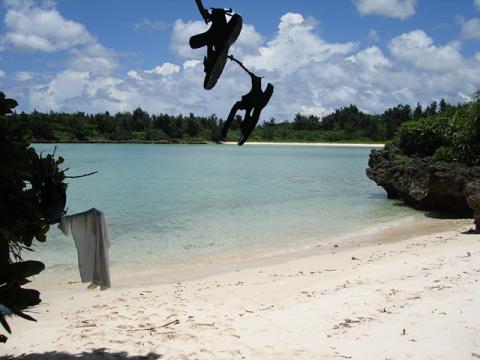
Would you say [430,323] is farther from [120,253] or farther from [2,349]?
[120,253]

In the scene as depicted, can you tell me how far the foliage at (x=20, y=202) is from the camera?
2.48m

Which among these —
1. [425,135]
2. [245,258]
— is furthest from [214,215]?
[425,135]

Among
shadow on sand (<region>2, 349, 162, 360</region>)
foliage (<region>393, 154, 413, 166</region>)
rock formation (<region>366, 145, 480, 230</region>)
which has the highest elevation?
foliage (<region>393, 154, 413, 166</region>)

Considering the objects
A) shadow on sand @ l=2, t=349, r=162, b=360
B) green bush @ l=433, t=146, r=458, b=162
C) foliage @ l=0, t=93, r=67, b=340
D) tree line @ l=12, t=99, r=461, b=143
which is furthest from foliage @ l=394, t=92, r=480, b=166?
tree line @ l=12, t=99, r=461, b=143

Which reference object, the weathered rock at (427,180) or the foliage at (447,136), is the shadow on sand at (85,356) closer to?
the weathered rock at (427,180)

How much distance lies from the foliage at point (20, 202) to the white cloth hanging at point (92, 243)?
1.76 ft

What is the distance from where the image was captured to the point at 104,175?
1273 inches

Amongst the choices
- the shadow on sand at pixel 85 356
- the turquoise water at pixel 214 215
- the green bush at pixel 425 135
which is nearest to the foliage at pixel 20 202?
the shadow on sand at pixel 85 356

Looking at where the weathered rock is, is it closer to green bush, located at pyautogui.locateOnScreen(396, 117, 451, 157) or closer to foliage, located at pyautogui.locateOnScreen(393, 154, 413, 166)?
foliage, located at pyautogui.locateOnScreen(393, 154, 413, 166)

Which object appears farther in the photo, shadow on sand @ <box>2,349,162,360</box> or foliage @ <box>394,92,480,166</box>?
foliage @ <box>394,92,480,166</box>

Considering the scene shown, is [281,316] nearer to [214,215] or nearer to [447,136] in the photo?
[214,215]

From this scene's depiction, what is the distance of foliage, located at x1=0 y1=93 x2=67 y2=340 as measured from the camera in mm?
2482

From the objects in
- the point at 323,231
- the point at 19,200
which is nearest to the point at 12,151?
the point at 19,200

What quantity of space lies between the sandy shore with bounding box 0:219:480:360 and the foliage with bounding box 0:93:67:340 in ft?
5.47
